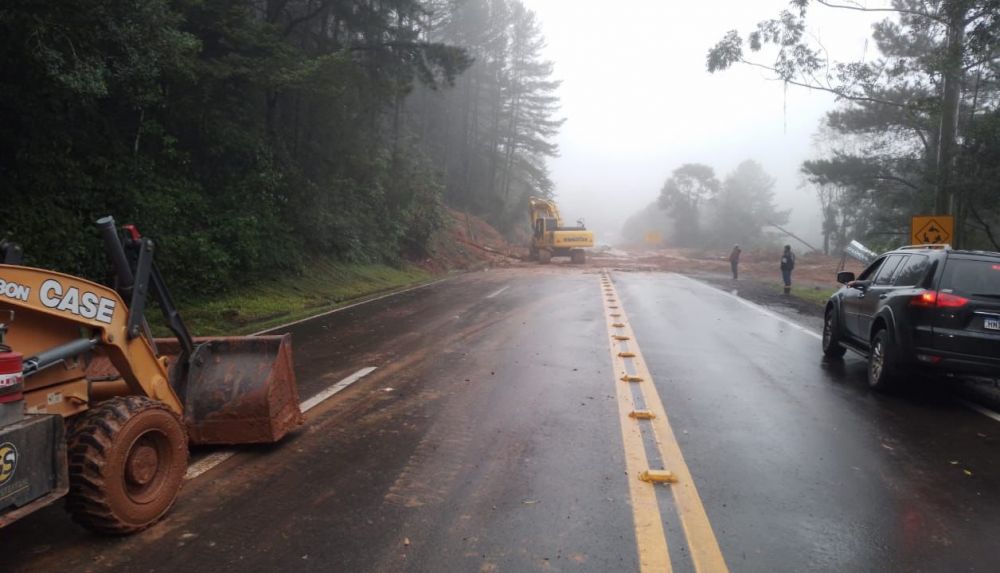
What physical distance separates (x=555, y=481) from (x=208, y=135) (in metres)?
16.6

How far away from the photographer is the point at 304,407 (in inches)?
265

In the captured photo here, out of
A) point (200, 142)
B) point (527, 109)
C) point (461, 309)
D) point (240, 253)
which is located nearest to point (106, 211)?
point (240, 253)

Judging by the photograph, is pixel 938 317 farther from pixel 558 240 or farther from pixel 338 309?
pixel 558 240

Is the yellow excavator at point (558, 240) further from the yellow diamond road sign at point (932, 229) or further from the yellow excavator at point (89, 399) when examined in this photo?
the yellow excavator at point (89, 399)

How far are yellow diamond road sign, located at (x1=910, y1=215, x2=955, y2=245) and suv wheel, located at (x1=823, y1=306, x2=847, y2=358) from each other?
7607 millimetres

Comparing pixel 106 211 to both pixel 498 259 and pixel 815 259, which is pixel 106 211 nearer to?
pixel 498 259

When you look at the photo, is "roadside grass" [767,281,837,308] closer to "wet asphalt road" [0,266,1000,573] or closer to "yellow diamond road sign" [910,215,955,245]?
"yellow diamond road sign" [910,215,955,245]

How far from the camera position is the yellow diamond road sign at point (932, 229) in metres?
16.0

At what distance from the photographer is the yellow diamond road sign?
1595 centimetres

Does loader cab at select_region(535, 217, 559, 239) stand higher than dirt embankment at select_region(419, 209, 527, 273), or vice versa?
loader cab at select_region(535, 217, 559, 239)

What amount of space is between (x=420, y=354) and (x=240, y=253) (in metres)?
8.99

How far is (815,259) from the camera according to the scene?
48000mm

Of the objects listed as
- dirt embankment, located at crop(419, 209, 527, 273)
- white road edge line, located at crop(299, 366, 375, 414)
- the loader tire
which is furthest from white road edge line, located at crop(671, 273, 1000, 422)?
dirt embankment, located at crop(419, 209, 527, 273)

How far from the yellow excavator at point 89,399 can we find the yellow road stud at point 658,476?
3.22 metres
